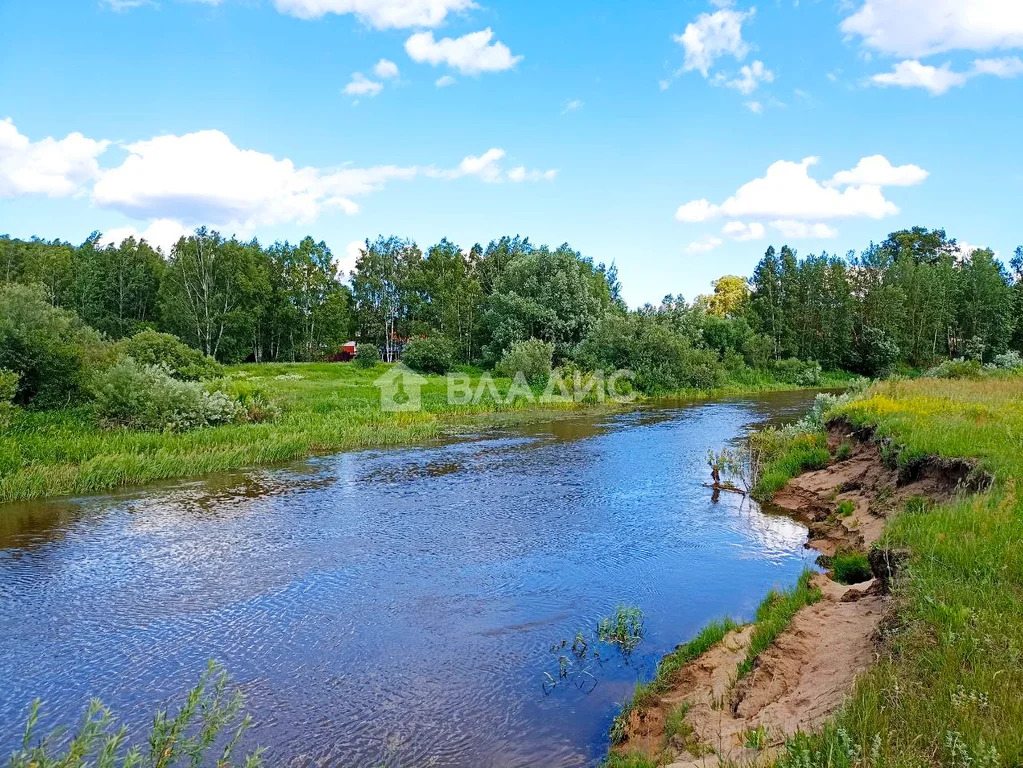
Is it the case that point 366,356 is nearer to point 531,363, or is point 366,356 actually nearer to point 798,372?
point 531,363

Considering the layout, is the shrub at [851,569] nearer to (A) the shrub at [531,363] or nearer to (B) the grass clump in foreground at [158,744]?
(B) the grass clump in foreground at [158,744]

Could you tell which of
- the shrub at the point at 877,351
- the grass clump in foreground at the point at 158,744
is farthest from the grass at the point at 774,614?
the shrub at the point at 877,351

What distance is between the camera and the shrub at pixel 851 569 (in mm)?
10164

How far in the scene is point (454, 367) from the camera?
59.5 m

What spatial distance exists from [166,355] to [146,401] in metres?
6.96

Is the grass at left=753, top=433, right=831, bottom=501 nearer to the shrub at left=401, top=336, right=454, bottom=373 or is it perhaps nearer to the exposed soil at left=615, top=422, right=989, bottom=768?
the exposed soil at left=615, top=422, right=989, bottom=768

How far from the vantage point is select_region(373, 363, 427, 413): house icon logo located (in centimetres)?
3547

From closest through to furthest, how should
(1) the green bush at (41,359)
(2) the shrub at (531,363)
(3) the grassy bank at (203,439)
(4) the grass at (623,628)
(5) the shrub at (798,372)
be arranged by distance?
1. (4) the grass at (623,628)
2. (3) the grassy bank at (203,439)
3. (1) the green bush at (41,359)
4. (2) the shrub at (531,363)
5. (5) the shrub at (798,372)

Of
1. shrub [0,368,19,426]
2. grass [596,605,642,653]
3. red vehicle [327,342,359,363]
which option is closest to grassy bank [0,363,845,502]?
shrub [0,368,19,426]

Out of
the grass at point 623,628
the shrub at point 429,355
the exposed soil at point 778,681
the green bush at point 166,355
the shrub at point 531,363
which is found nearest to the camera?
the exposed soil at point 778,681

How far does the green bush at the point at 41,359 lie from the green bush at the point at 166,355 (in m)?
1.38

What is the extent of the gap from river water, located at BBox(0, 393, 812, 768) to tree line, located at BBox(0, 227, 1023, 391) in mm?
37176

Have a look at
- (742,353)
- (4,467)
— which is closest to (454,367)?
(742,353)

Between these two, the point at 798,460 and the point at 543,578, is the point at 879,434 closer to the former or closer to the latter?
the point at 798,460
